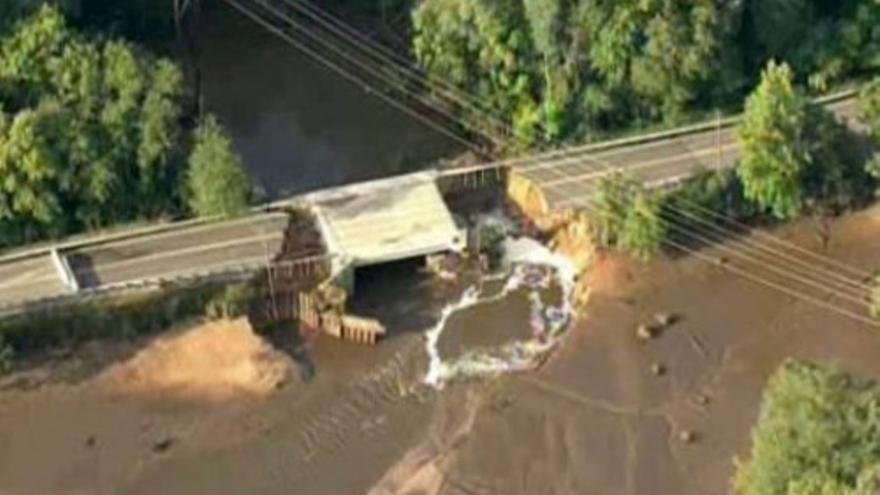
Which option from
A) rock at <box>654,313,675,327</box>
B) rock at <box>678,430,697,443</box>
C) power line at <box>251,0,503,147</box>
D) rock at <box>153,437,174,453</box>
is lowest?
rock at <box>678,430,697,443</box>

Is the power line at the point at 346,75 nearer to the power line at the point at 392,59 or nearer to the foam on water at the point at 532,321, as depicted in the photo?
the power line at the point at 392,59

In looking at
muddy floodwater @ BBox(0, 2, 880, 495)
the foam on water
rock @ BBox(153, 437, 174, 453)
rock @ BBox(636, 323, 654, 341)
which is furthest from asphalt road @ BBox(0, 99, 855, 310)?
rock @ BBox(153, 437, 174, 453)

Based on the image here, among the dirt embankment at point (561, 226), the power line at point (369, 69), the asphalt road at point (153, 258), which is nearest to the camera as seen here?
the asphalt road at point (153, 258)

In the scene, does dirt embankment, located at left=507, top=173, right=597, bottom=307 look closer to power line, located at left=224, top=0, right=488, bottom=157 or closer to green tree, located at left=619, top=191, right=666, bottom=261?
green tree, located at left=619, top=191, right=666, bottom=261

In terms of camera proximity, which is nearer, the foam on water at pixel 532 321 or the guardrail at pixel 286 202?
the foam on water at pixel 532 321

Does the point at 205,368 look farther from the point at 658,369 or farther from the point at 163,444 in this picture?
the point at 658,369

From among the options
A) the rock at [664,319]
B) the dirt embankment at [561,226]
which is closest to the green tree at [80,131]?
the dirt embankment at [561,226]

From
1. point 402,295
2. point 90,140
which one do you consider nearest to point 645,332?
point 402,295
